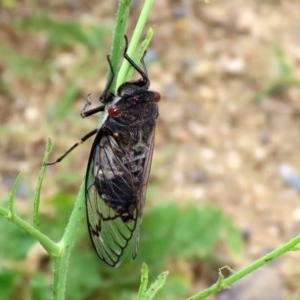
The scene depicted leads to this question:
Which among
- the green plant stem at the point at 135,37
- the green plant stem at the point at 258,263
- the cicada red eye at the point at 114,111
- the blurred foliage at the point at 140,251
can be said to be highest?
the blurred foliage at the point at 140,251

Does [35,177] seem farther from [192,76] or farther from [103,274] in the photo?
[192,76]

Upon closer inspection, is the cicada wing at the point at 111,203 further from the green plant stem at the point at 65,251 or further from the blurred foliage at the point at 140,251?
the blurred foliage at the point at 140,251

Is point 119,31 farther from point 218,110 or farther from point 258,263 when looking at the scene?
point 218,110

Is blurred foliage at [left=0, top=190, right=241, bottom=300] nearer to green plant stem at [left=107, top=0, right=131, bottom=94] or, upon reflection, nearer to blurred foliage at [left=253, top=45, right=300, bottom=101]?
blurred foliage at [left=253, top=45, right=300, bottom=101]

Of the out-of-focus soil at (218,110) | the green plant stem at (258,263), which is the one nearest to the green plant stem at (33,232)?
the green plant stem at (258,263)

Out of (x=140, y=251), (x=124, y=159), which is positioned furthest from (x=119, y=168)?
(x=140, y=251)

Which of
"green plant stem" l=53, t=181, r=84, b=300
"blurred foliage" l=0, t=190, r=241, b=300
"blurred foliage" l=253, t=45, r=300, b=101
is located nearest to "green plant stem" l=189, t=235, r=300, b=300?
"green plant stem" l=53, t=181, r=84, b=300
